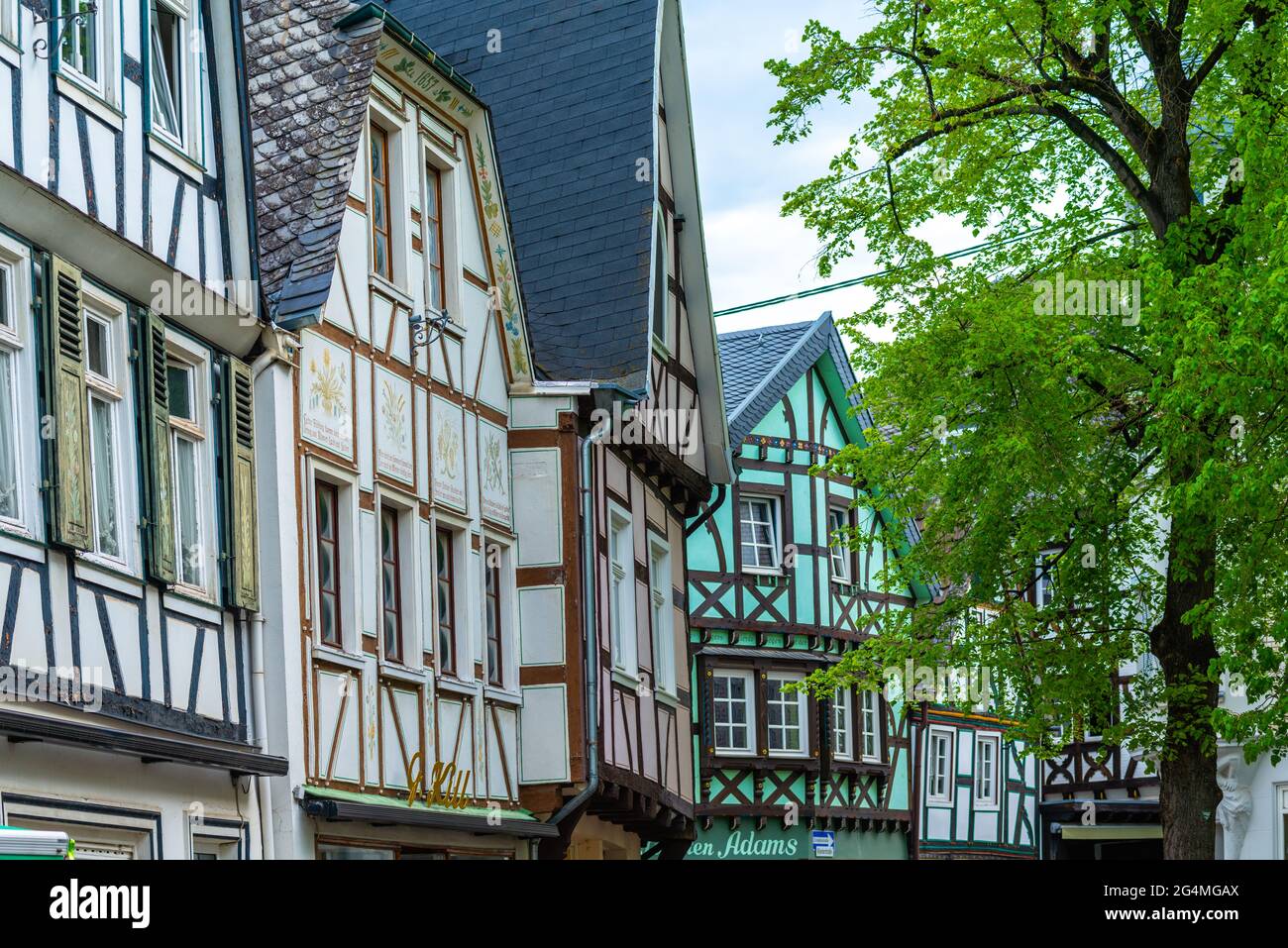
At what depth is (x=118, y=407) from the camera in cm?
1236

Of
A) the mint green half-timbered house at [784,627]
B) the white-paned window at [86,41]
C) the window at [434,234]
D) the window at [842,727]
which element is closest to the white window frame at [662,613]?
the window at [434,234]

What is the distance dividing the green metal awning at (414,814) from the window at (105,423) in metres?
2.73

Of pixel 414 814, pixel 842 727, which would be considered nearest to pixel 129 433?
pixel 414 814

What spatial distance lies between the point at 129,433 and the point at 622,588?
29.5 feet

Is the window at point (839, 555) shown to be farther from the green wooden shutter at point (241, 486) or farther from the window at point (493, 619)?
the green wooden shutter at point (241, 486)

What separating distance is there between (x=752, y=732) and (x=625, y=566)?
12.7m

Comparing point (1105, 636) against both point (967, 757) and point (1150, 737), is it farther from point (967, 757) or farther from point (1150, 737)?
point (967, 757)

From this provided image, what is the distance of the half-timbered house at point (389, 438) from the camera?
47.9 ft

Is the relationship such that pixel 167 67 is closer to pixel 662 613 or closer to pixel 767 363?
pixel 662 613

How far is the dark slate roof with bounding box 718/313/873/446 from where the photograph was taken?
33.2 metres

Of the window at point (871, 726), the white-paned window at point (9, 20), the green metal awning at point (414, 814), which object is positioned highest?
the white-paned window at point (9, 20)

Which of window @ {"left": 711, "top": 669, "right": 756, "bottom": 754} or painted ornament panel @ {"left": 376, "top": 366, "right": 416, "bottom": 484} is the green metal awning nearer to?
painted ornament panel @ {"left": 376, "top": 366, "right": 416, "bottom": 484}

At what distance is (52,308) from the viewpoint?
1152 cm
